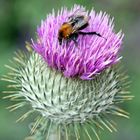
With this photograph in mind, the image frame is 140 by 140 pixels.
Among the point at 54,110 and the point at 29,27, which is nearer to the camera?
the point at 54,110

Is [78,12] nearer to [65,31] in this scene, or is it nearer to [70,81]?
[65,31]

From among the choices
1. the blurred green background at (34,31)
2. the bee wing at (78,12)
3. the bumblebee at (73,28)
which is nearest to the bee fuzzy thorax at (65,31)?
the bumblebee at (73,28)

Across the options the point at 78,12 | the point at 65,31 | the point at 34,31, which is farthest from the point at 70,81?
the point at 34,31

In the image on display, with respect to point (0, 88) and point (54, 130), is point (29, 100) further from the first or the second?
point (0, 88)

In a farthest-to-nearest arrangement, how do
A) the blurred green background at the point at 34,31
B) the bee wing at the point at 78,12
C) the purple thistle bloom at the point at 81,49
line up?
the blurred green background at the point at 34,31 → the bee wing at the point at 78,12 → the purple thistle bloom at the point at 81,49

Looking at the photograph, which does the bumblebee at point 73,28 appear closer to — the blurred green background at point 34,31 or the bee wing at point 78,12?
the bee wing at point 78,12

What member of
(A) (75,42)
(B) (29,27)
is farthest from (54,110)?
(B) (29,27)
